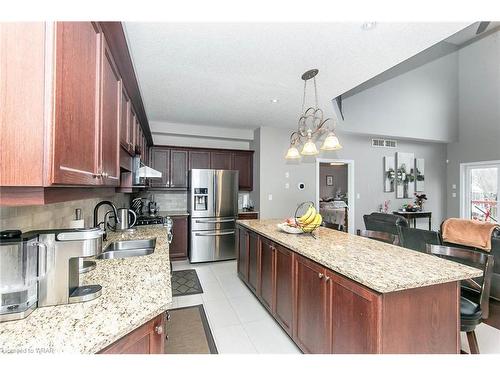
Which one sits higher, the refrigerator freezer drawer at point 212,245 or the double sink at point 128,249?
the double sink at point 128,249

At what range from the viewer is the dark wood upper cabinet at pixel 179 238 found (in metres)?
4.39

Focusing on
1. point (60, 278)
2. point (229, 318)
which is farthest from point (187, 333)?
point (60, 278)

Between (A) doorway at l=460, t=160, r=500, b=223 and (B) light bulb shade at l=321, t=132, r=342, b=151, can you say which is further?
(A) doorway at l=460, t=160, r=500, b=223

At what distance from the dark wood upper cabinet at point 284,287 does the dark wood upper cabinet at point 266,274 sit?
0.35ft

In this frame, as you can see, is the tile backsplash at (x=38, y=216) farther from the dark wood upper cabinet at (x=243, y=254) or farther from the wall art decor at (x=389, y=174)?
the wall art decor at (x=389, y=174)

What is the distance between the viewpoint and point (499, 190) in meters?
5.45

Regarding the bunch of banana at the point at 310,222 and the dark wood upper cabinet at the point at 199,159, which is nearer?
the bunch of banana at the point at 310,222

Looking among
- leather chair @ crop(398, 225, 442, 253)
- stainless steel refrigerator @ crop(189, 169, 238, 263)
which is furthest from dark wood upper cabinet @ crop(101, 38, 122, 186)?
leather chair @ crop(398, 225, 442, 253)

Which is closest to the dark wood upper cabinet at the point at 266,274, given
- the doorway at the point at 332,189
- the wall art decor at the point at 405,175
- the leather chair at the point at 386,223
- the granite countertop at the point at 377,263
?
the granite countertop at the point at 377,263

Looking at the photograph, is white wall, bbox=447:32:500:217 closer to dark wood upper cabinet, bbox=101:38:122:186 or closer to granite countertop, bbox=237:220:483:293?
granite countertop, bbox=237:220:483:293

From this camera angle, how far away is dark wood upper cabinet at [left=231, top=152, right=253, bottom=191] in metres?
5.02

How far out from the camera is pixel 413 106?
5.76 metres

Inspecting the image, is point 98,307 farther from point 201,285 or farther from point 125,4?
point 201,285

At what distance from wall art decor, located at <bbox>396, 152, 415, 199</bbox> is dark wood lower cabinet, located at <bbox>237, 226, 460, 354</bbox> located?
215 inches
